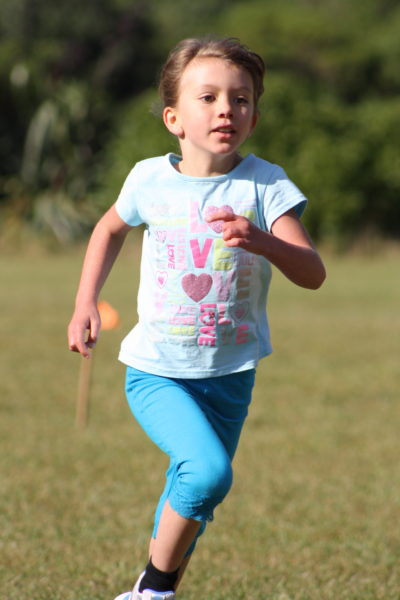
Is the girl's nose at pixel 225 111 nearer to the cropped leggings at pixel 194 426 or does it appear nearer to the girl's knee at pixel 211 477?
the cropped leggings at pixel 194 426

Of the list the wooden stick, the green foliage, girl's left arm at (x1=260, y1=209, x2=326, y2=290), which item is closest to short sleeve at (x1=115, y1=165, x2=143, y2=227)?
girl's left arm at (x1=260, y1=209, x2=326, y2=290)

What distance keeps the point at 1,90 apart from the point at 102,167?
5.83 meters

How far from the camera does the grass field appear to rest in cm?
432

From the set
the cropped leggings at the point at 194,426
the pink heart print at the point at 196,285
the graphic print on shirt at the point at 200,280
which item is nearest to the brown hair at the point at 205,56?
the graphic print on shirt at the point at 200,280

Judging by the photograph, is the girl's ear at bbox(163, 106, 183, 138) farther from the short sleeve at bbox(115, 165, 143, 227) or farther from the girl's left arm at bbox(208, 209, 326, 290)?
the girl's left arm at bbox(208, 209, 326, 290)

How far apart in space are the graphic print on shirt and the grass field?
4.36ft

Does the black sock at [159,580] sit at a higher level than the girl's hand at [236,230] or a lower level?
lower

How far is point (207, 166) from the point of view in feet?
10.5

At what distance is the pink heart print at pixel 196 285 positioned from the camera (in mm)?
3146

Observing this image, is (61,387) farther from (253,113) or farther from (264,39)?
(264,39)

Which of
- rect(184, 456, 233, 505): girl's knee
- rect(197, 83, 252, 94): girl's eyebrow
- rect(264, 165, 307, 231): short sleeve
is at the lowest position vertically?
rect(184, 456, 233, 505): girl's knee

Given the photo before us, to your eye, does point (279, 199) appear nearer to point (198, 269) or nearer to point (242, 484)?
point (198, 269)

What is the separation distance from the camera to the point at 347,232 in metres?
27.4

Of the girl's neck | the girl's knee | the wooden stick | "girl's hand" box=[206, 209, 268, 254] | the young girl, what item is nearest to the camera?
"girl's hand" box=[206, 209, 268, 254]
